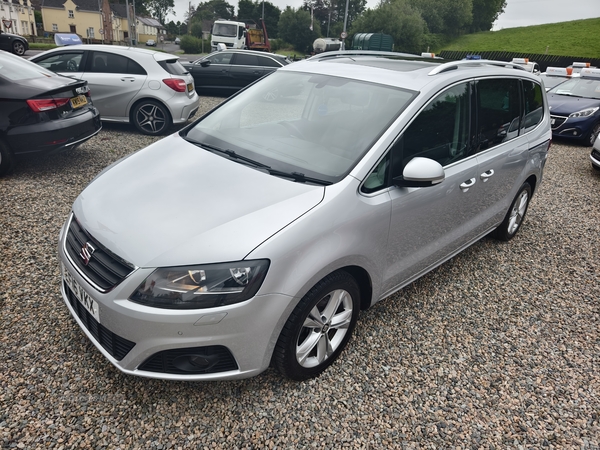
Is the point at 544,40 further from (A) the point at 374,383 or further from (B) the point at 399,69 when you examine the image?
A: (A) the point at 374,383

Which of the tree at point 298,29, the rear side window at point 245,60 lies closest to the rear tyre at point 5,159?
the rear side window at point 245,60

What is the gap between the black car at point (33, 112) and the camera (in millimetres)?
5047

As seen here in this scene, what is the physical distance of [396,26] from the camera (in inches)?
1871

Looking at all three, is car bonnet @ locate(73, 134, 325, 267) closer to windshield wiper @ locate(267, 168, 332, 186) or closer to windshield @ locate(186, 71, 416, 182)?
windshield wiper @ locate(267, 168, 332, 186)

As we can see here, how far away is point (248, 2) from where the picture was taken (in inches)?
2948

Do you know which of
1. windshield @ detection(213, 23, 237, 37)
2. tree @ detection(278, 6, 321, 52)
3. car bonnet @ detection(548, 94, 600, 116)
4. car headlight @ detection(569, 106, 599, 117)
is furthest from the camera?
tree @ detection(278, 6, 321, 52)

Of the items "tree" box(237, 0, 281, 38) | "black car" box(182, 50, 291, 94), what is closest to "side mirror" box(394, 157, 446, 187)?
"black car" box(182, 50, 291, 94)

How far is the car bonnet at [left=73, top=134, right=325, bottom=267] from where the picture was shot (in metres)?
2.12

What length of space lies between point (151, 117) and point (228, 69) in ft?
17.2

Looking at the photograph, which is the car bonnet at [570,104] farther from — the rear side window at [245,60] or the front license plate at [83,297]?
the front license plate at [83,297]

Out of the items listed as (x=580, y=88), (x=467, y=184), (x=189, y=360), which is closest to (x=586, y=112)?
(x=580, y=88)

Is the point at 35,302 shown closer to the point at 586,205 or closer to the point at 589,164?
the point at 586,205

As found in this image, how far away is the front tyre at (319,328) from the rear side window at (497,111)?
1.80 m

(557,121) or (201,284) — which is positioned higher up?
(201,284)
